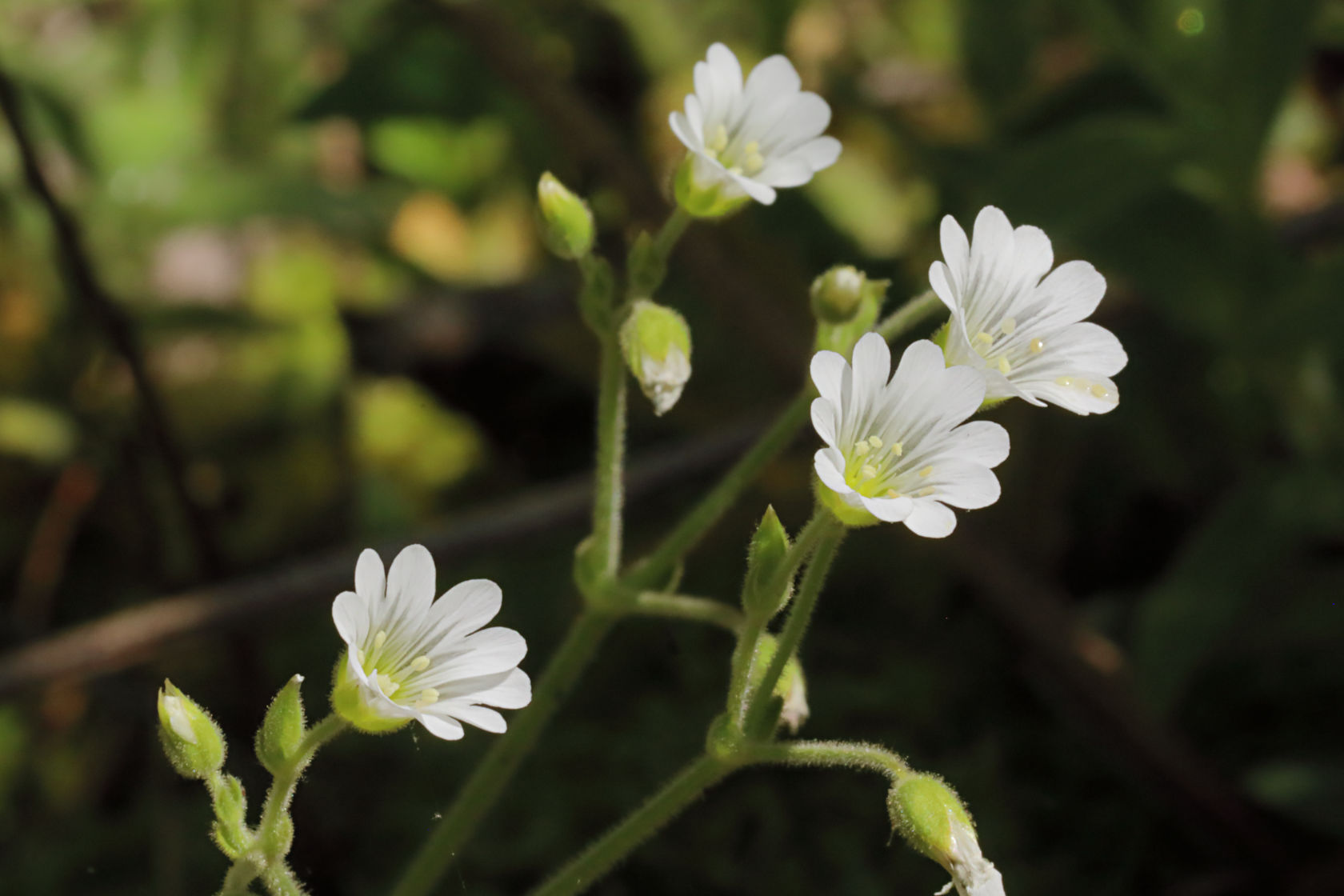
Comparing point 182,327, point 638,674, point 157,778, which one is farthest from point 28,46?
point 638,674

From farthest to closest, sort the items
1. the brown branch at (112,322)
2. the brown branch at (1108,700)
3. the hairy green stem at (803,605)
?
1. the brown branch at (1108,700)
2. the brown branch at (112,322)
3. the hairy green stem at (803,605)

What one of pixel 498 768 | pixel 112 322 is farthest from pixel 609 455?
pixel 112 322

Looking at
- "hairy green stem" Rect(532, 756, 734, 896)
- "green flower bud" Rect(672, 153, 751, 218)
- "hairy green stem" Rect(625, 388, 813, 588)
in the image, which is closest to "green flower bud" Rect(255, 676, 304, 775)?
"hairy green stem" Rect(532, 756, 734, 896)

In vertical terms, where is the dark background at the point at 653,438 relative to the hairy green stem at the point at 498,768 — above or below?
→ above

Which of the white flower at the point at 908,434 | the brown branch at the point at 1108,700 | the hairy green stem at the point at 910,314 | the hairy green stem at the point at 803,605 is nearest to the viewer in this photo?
the white flower at the point at 908,434

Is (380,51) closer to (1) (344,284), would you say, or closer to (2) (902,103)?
(1) (344,284)

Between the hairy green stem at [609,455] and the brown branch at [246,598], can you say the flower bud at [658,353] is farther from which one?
the brown branch at [246,598]

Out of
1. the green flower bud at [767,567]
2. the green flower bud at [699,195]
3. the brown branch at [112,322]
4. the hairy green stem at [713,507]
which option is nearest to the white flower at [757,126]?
the green flower bud at [699,195]

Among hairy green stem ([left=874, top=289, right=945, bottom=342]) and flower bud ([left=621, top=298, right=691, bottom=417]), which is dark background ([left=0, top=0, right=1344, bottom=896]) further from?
flower bud ([left=621, top=298, right=691, bottom=417])
